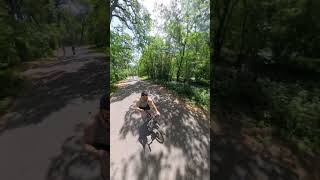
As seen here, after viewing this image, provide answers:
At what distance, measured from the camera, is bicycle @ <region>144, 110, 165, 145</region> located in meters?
3.21

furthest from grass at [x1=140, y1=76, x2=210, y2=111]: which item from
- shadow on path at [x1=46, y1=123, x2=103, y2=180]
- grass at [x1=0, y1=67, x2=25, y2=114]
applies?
grass at [x1=0, y1=67, x2=25, y2=114]

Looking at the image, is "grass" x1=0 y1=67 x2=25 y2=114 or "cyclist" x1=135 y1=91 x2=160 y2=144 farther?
"cyclist" x1=135 y1=91 x2=160 y2=144

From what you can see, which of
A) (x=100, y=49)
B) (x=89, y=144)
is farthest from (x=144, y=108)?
(x=100, y=49)

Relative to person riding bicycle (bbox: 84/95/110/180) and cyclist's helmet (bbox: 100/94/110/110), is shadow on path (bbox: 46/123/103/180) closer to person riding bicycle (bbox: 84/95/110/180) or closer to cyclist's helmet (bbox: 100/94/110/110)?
person riding bicycle (bbox: 84/95/110/180)

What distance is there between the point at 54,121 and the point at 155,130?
1110 mm

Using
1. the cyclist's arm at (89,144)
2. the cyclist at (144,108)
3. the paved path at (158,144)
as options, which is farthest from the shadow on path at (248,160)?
the cyclist's arm at (89,144)

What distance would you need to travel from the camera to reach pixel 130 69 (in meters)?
3.24

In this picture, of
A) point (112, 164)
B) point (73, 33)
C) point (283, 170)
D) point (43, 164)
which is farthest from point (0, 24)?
point (283, 170)

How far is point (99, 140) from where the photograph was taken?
2.93 m

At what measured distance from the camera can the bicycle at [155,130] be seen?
3209 mm

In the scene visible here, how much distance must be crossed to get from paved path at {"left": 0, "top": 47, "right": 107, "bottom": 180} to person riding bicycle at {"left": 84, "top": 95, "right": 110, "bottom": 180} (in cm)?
7

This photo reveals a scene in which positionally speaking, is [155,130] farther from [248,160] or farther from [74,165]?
[248,160]

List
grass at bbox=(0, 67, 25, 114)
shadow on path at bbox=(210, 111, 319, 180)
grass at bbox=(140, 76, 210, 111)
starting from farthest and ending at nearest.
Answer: grass at bbox=(140, 76, 210, 111)
shadow on path at bbox=(210, 111, 319, 180)
grass at bbox=(0, 67, 25, 114)

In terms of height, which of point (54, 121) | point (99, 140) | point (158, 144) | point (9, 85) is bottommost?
point (158, 144)
